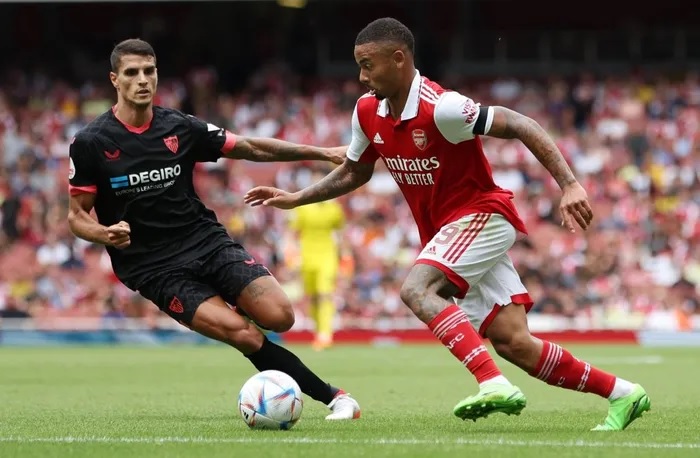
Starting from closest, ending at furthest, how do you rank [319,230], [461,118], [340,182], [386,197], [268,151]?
[461,118] < [340,182] < [268,151] < [319,230] < [386,197]

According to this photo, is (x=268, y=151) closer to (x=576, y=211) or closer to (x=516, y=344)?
(x=516, y=344)

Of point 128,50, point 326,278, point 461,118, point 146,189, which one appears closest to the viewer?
point 461,118

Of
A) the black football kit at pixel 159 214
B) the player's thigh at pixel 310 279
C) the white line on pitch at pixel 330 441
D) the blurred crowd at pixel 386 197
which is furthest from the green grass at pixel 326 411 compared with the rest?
the blurred crowd at pixel 386 197

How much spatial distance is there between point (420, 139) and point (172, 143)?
78.6 inches

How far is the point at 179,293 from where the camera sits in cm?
852

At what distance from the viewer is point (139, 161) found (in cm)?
868

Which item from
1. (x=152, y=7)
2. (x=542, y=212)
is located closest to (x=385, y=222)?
(x=542, y=212)

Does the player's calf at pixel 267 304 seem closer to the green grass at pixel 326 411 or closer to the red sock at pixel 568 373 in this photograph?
the green grass at pixel 326 411

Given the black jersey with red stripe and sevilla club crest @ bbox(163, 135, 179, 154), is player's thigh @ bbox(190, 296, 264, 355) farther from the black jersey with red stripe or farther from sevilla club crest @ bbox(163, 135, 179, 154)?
sevilla club crest @ bbox(163, 135, 179, 154)

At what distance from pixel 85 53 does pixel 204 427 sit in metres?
24.2

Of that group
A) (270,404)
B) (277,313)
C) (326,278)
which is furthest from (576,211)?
(326,278)

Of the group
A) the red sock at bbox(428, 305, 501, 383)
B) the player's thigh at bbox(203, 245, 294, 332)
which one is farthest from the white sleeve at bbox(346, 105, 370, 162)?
A: the red sock at bbox(428, 305, 501, 383)

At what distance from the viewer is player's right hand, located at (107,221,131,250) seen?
8.07m

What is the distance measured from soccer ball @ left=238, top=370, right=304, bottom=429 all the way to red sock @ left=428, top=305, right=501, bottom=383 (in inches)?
42.3
